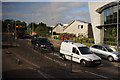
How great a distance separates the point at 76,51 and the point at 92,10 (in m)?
22.8

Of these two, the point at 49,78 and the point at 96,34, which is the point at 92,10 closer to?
the point at 96,34

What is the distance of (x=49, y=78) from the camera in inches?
319

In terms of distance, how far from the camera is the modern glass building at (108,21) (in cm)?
2672

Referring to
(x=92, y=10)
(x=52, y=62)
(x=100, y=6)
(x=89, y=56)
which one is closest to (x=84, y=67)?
(x=89, y=56)

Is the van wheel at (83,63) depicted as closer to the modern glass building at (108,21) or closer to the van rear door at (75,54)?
the van rear door at (75,54)

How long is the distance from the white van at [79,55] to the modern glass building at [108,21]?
47.8ft

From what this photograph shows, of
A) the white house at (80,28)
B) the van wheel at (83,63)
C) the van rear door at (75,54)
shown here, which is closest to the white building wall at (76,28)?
the white house at (80,28)

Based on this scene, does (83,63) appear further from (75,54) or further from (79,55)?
(75,54)

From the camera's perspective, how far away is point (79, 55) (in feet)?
39.9

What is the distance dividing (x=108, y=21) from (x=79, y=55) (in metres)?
18.8

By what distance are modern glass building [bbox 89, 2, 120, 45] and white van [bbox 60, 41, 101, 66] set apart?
47.8 feet

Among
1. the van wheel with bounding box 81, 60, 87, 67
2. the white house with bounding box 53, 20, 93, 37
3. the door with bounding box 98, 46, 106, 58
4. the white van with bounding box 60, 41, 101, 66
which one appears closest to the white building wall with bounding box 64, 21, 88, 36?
the white house with bounding box 53, 20, 93, 37

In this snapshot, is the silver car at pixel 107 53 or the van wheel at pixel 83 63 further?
the silver car at pixel 107 53

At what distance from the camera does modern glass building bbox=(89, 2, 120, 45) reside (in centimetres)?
2672
